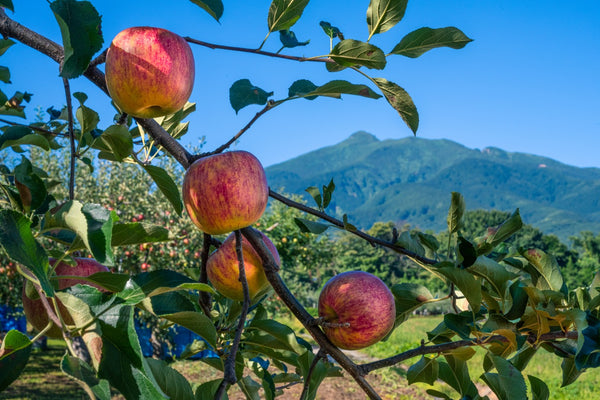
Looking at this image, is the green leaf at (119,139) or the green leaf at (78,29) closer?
the green leaf at (78,29)

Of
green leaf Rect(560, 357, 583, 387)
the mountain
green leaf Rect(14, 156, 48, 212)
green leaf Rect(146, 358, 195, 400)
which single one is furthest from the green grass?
the mountain

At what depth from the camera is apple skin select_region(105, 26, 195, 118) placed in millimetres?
814

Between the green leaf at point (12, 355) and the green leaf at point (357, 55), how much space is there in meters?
0.57

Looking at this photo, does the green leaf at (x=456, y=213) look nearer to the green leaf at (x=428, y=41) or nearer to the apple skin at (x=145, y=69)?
the green leaf at (x=428, y=41)

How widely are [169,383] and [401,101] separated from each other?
569 millimetres

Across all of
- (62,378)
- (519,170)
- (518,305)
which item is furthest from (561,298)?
(519,170)

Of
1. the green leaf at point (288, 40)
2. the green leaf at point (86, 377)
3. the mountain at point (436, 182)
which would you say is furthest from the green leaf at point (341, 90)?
the mountain at point (436, 182)

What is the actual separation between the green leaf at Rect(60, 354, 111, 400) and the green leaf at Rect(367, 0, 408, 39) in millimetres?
638

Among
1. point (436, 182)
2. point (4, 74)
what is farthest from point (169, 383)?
point (436, 182)

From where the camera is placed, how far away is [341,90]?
0.85m

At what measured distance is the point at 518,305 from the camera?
0.88 metres

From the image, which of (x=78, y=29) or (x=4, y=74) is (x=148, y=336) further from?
(x=78, y=29)

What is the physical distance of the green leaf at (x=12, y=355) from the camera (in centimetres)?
58

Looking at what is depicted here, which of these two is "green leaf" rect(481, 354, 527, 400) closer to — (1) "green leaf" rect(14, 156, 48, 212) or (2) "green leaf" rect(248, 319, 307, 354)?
(2) "green leaf" rect(248, 319, 307, 354)
